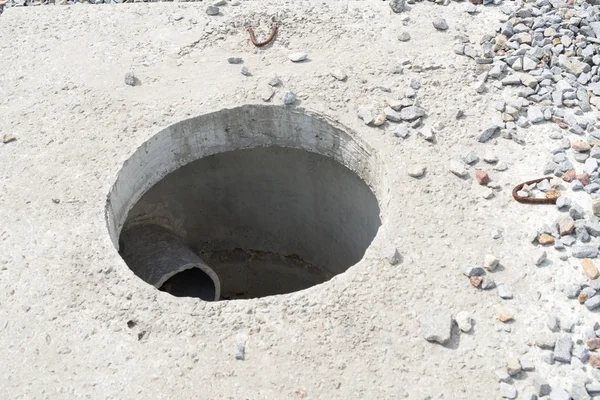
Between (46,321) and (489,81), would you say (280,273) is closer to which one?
(489,81)

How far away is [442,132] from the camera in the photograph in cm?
545

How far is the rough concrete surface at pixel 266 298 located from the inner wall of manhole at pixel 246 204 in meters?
0.19

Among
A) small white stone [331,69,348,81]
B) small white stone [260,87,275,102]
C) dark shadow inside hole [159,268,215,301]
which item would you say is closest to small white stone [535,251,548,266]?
small white stone [331,69,348,81]

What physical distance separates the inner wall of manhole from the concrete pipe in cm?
1

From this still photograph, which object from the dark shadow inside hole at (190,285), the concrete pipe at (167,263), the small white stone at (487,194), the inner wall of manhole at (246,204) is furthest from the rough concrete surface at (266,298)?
the dark shadow inside hole at (190,285)

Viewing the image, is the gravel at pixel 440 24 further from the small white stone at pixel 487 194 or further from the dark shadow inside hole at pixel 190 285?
the dark shadow inside hole at pixel 190 285

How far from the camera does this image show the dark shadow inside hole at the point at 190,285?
6820mm

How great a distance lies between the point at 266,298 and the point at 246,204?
10.9ft

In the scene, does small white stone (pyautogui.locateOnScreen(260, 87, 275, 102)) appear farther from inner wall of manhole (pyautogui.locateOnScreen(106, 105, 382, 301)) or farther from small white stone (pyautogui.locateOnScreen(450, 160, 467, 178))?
small white stone (pyautogui.locateOnScreen(450, 160, 467, 178))

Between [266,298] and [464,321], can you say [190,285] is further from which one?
[464,321]

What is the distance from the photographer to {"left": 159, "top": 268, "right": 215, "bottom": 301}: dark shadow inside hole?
22.4ft

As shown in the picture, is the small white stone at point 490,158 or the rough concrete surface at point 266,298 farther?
the small white stone at point 490,158

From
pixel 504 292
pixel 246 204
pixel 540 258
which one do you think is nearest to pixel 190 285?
pixel 246 204

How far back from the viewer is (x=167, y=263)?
6.42 metres
